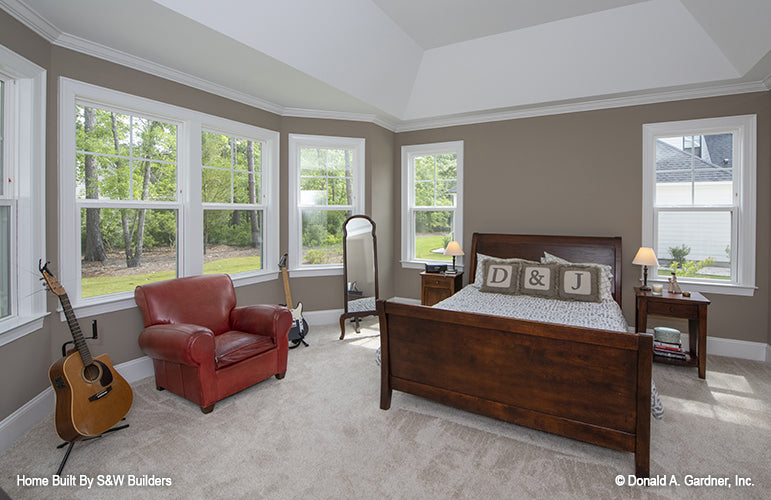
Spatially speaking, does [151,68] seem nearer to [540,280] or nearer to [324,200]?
[324,200]

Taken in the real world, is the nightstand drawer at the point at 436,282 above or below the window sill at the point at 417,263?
below

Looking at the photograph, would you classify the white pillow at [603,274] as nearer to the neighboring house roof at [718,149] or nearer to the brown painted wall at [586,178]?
the brown painted wall at [586,178]

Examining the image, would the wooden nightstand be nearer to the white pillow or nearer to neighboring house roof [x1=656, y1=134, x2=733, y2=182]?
the white pillow

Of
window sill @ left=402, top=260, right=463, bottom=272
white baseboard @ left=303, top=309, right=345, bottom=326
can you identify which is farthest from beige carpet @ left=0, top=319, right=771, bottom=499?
window sill @ left=402, top=260, right=463, bottom=272

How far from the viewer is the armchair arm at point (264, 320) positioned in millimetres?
3303

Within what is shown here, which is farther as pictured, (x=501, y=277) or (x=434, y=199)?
(x=434, y=199)

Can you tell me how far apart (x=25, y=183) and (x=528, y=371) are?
3.55 metres

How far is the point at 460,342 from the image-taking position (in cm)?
255

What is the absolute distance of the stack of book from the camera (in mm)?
3691

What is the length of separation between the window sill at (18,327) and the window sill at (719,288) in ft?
18.3

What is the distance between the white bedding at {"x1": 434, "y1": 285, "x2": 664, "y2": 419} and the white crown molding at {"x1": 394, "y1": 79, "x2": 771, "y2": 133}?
7.22 feet

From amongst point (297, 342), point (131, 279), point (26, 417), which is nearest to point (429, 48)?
point (297, 342)

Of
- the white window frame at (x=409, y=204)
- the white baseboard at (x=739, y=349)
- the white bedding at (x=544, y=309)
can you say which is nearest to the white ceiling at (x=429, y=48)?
the white window frame at (x=409, y=204)

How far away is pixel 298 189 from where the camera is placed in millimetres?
4898
